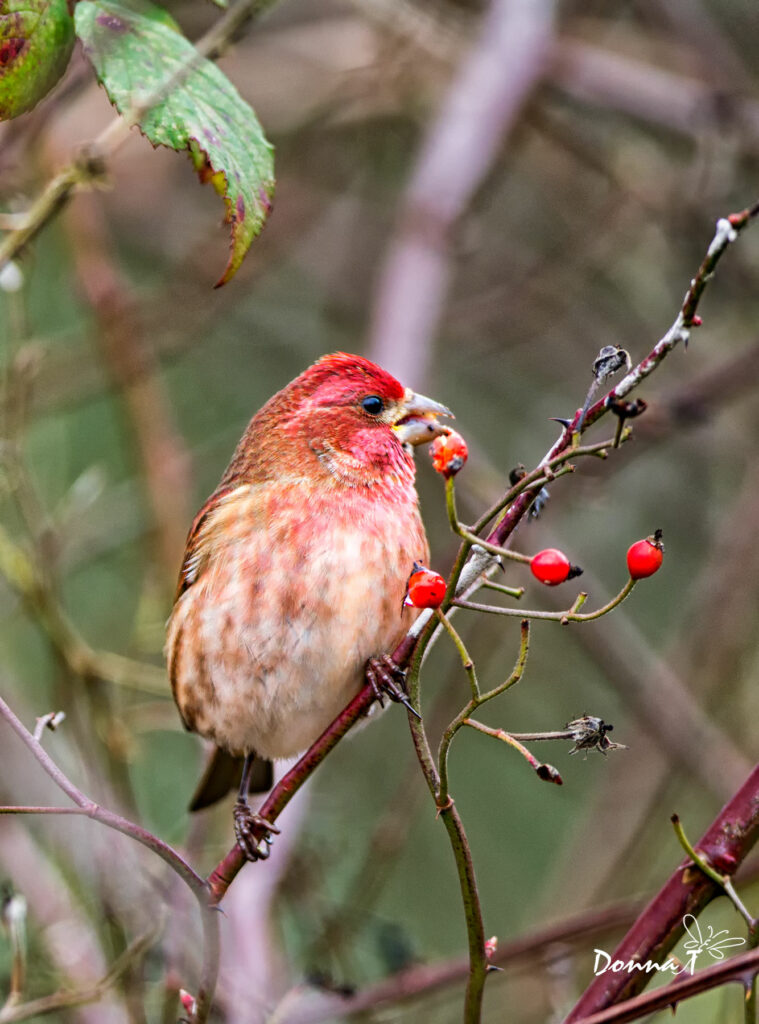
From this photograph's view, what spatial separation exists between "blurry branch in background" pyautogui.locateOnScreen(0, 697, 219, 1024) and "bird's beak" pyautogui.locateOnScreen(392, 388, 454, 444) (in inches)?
67.6

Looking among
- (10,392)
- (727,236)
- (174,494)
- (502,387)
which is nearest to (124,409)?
(174,494)

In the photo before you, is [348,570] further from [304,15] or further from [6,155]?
[304,15]

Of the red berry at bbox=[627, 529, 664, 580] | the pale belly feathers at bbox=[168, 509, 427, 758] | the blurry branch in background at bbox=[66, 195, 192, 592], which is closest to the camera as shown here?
the red berry at bbox=[627, 529, 664, 580]

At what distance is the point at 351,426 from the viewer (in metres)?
3.76

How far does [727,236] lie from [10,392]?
3.08 metres

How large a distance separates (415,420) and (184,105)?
1625 millimetres

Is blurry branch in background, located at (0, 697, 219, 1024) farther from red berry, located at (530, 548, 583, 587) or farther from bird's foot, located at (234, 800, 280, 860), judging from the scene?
bird's foot, located at (234, 800, 280, 860)

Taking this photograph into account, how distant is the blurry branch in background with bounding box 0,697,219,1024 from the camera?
209 centimetres

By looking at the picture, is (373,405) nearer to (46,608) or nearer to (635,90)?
(46,608)

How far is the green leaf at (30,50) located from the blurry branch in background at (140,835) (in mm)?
1006

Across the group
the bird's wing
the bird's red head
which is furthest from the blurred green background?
the bird's red head

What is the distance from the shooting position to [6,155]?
3.56 meters

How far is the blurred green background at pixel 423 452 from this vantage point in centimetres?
455

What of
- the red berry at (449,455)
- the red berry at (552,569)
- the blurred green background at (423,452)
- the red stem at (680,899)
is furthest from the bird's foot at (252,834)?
the red berry at (449,455)
